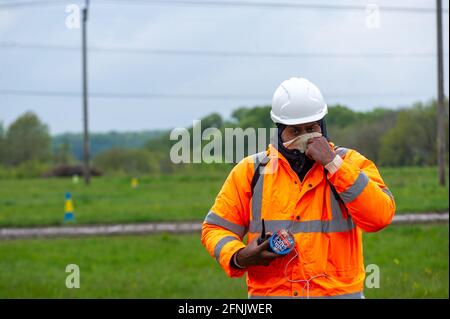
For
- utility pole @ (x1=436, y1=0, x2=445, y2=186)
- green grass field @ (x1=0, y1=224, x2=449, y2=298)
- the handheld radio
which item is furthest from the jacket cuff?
utility pole @ (x1=436, y1=0, x2=445, y2=186)

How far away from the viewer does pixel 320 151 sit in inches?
181

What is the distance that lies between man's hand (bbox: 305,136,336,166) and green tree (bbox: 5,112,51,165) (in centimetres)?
5969

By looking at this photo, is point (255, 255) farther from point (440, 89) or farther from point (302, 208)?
point (440, 89)

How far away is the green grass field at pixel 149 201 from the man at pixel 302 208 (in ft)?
54.3

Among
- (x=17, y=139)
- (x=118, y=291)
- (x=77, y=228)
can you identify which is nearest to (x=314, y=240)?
(x=118, y=291)

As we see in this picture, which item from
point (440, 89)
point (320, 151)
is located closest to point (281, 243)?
point (320, 151)

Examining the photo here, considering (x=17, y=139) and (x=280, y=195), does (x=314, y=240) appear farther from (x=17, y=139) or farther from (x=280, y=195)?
(x=17, y=139)

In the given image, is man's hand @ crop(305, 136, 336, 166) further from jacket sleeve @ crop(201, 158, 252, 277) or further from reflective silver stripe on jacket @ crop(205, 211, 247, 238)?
reflective silver stripe on jacket @ crop(205, 211, 247, 238)

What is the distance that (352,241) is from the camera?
4801mm

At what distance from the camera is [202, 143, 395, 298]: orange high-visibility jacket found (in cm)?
464

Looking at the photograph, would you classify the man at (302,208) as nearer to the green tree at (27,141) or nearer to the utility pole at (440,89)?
the utility pole at (440,89)

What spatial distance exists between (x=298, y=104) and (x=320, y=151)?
1.20 ft

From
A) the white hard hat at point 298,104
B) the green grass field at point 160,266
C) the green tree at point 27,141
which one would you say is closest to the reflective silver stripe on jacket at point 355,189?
the white hard hat at point 298,104

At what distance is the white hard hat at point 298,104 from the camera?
4.85m
